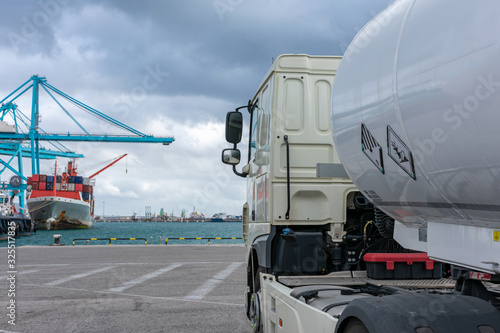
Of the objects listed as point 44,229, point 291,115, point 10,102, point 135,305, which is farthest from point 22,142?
point 291,115

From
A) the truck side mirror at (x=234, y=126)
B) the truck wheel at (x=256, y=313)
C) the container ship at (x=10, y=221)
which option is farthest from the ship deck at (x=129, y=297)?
the container ship at (x=10, y=221)

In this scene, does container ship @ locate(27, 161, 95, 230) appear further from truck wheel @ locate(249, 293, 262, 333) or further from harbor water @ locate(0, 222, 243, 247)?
truck wheel @ locate(249, 293, 262, 333)

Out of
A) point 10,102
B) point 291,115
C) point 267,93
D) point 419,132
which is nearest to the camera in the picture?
point 419,132

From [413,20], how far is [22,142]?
227 feet

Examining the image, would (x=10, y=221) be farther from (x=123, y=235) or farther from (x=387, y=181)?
(x=387, y=181)

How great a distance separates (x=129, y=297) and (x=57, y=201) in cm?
7068

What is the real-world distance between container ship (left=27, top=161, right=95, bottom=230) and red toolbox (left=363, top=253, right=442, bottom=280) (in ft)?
241

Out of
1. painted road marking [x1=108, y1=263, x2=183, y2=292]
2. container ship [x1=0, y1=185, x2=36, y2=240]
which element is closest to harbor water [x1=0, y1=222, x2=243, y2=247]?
container ship [x1=0, y1=185, x2=36, y2=240]

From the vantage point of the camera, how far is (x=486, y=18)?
5.98ft

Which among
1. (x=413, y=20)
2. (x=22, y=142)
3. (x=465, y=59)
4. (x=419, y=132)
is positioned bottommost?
(x=419, y=132)

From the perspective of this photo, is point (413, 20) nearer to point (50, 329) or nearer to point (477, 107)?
point (477, 107)

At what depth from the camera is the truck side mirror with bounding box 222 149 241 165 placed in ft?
18.2

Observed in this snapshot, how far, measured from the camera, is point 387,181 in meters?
2.72

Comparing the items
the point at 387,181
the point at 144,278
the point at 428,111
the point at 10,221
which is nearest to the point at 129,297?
the point at 144,278
